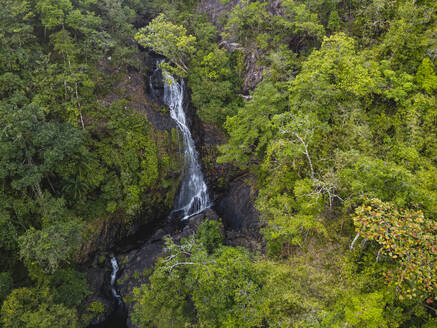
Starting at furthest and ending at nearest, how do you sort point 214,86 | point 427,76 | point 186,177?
point 186,177 < point 214,86 < point 427,76

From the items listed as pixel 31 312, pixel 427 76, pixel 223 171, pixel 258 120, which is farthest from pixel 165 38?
pixel 31 312

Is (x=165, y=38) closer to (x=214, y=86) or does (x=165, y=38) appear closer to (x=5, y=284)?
(x=214, y=86)

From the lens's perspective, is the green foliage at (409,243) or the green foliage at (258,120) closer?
the green foliage at (409,243)

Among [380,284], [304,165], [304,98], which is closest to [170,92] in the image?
[304,98]

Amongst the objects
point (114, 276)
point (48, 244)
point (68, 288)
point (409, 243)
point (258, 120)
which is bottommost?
point (114, 276)

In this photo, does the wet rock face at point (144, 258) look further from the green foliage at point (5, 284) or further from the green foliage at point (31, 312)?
the green foliage at point (5, 284)

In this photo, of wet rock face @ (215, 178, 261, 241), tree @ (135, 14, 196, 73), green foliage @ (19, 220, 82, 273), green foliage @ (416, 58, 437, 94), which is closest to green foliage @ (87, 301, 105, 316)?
green foliage @ (19, 220, 82, 273)

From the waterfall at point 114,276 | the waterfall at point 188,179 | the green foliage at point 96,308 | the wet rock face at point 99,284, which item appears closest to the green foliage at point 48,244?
the wet rock face at point 99,284
